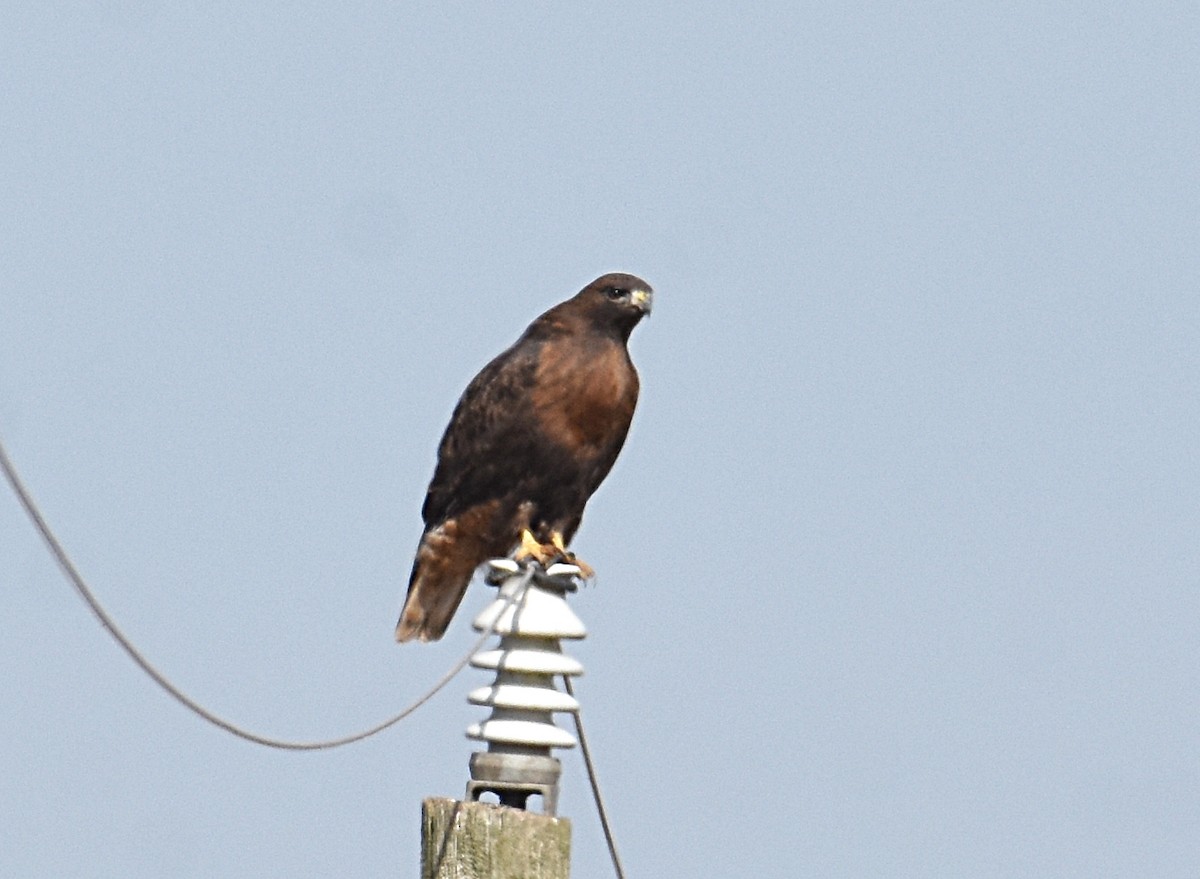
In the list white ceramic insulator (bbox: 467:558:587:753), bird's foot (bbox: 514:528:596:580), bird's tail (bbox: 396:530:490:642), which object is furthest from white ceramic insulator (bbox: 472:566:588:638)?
bird's tail (bbox: 396:530:490:642)

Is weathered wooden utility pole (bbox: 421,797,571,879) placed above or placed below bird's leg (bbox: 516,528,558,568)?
below

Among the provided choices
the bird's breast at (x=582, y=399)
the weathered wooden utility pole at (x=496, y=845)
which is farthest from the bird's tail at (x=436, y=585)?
the weathered wooden utility pole at (x=496, y=845)

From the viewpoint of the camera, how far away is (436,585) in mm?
7855

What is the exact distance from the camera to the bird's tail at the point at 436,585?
7.76m

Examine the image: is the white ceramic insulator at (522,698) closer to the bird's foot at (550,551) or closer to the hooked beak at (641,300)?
the bird's foot at (550,551)

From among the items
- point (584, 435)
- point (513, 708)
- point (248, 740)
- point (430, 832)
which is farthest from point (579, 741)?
point (584, 435)

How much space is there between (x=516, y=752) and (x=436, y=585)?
313 cm

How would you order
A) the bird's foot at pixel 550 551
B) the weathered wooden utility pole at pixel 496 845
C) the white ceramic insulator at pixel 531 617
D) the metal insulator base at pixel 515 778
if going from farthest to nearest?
1. the bird's foot at pixel 550 551
2. the white ceramic insulator at pixel 531 617
3. the metal insulator base at pixel 515 778
4. the weathered wooden utility pole at pixel 496 845

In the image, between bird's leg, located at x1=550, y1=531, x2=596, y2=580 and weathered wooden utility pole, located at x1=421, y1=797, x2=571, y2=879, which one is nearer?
weathered wooden utility pole, located at x1=421, y1=797, x2=571, y2=879

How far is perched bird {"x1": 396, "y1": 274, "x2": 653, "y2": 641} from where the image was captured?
756 cm

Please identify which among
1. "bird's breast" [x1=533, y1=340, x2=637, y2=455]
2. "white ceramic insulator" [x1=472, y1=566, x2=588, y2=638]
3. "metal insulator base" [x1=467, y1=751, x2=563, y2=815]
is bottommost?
"metal insulator base" [x1=467, y1=751, x2=563, y2=815]

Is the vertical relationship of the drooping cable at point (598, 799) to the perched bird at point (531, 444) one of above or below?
below

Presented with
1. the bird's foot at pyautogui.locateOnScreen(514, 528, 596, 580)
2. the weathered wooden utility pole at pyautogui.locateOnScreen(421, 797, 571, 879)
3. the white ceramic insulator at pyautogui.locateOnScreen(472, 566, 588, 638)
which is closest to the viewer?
the weathered wooden utility pole at pyautogui.locateOnScreen(421, 797, 571, 879)

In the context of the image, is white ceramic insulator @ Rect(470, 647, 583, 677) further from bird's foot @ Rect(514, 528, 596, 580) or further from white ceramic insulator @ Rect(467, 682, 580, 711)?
bird's foot @ Rect(514, 528, 596, 580)
